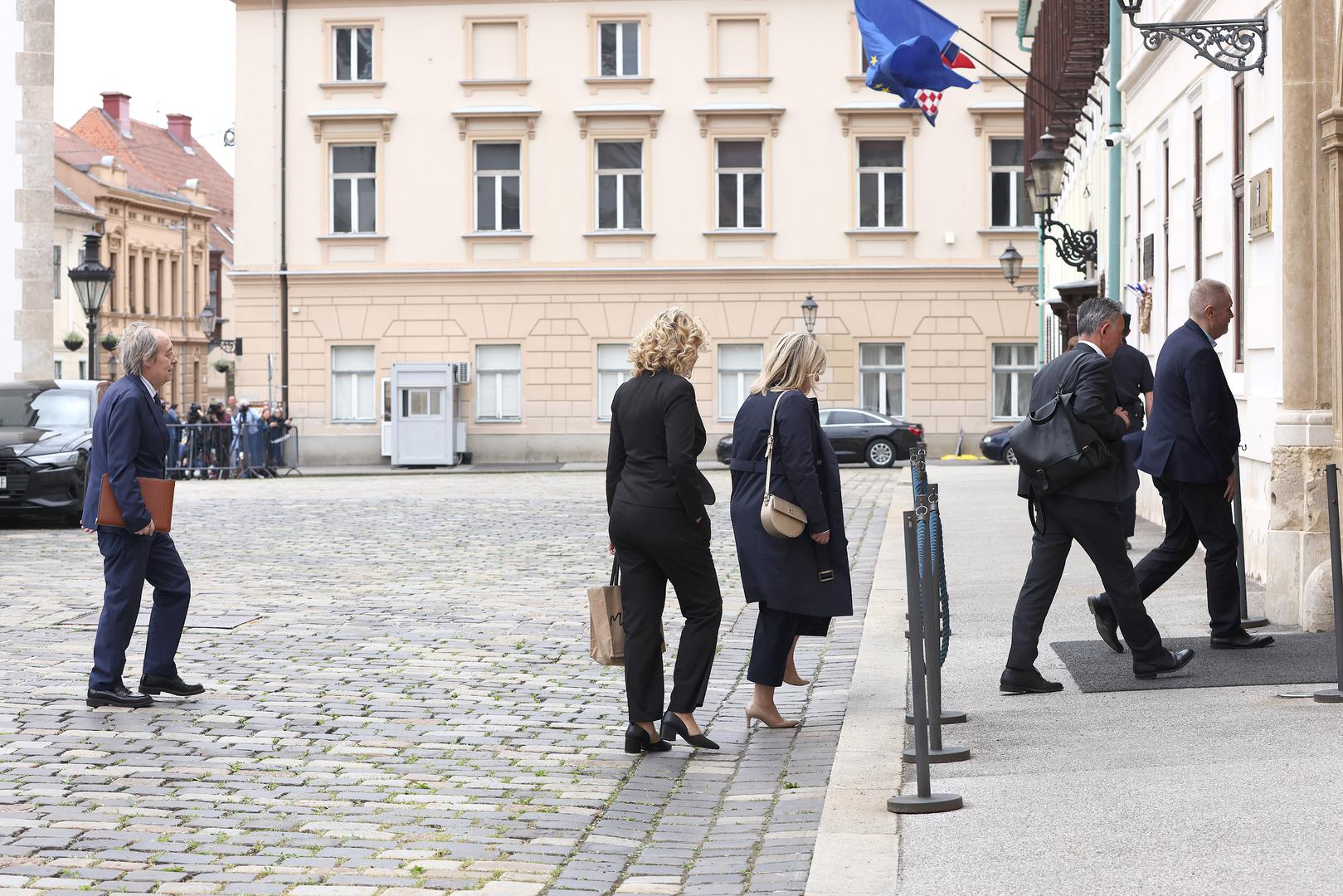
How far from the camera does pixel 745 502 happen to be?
25.3 ft

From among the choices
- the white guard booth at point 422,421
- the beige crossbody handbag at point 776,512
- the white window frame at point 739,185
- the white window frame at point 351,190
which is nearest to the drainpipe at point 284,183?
the white window frame at point 351,190

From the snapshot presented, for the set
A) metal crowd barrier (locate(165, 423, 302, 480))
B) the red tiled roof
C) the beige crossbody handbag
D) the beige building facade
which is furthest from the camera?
the red tiled roof

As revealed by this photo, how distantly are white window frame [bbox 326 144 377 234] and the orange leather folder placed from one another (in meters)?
34.9

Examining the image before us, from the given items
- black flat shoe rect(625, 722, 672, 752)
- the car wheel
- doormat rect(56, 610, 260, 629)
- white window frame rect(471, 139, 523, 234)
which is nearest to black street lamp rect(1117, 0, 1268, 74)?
black flat shoe rect(625, 722, 672, 752)

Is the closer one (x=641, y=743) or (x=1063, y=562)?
(x=641, y=743)

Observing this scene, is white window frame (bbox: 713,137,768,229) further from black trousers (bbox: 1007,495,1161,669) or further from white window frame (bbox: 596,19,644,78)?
black trousers (bbox: 1007,495,1161,669)

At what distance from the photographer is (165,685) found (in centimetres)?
855

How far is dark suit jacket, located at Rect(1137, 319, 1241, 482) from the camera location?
893cm

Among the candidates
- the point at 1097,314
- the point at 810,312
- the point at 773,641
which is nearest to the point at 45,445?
the point at 773,641

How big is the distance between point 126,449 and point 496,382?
1362 inches

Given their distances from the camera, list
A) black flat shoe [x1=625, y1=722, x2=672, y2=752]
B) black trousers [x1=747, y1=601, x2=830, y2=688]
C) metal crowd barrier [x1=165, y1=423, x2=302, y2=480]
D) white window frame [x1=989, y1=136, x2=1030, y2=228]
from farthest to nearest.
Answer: white window frame [x1=989, y1=136, x2=1030, y2=228], metal crowd barrier [x1=165, y1=423, x2=302, y2=480], black trousers [x1=747, y1=601, x2=830, y2=688], black flat shoe [x1=625, y1=722, x2=672, y2=752]

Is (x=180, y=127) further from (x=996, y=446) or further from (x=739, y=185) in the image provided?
(x=996, y=446)

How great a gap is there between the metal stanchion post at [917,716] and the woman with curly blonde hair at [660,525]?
1387mm

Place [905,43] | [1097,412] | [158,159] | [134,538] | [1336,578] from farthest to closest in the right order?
[158,159] → [905,43] → [134,538] → [1097,412] → [1336,578]
